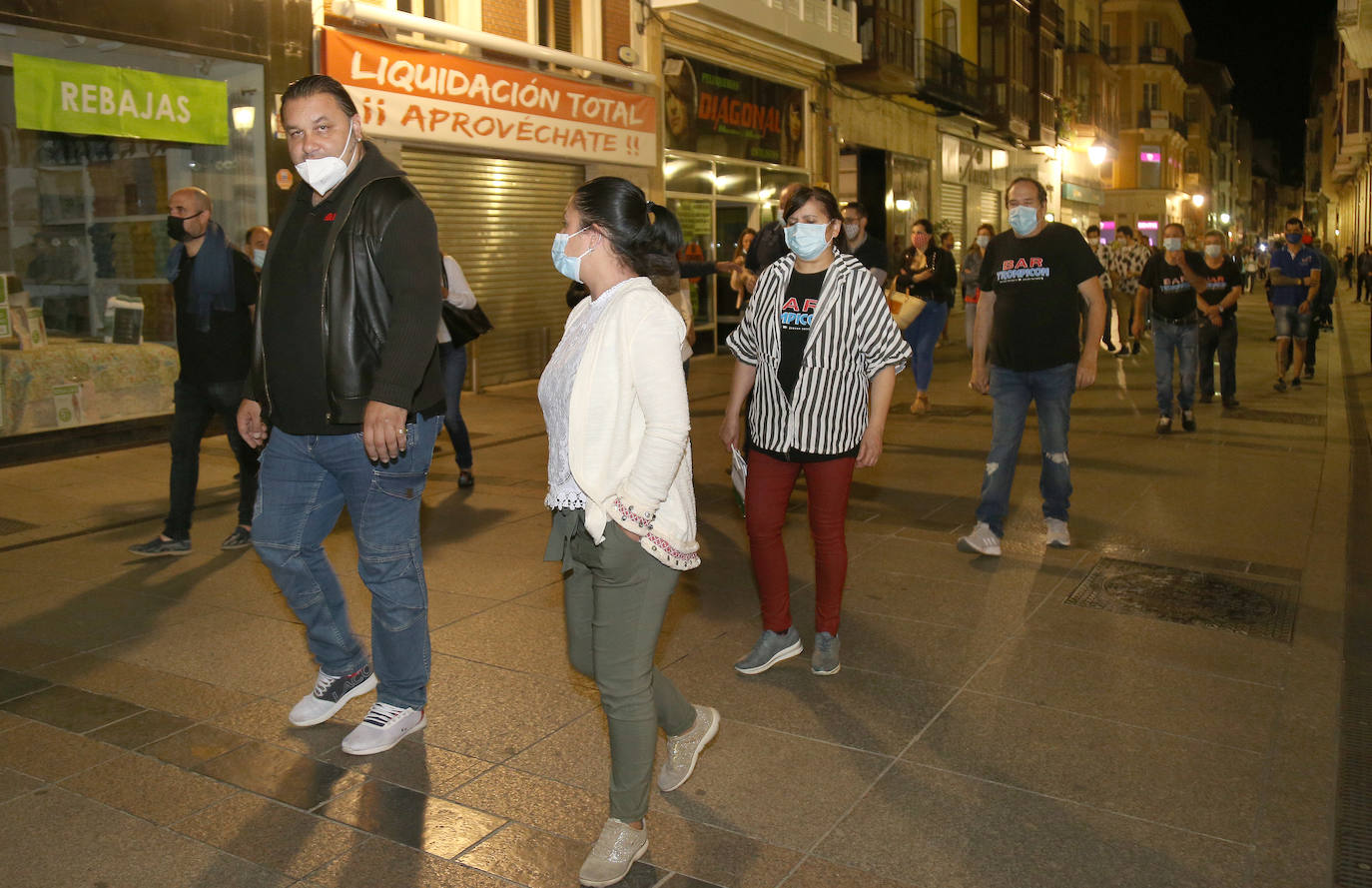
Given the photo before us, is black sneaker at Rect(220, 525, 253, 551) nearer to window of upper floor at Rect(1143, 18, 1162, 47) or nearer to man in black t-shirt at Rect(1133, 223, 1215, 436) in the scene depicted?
man in black t-shirt at Rect(1133, 223, 1215, 436)

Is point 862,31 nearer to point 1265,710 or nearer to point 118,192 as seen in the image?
point 118,192

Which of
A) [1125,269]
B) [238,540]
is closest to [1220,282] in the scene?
[1125,269]

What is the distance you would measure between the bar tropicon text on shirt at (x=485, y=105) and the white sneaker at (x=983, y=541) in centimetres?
804

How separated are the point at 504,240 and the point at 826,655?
10938 mm

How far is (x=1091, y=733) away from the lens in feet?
13.1

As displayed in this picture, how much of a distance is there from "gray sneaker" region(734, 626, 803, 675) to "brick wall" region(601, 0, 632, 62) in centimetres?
1264

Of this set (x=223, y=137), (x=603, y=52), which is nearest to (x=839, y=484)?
(x=223, y=137)

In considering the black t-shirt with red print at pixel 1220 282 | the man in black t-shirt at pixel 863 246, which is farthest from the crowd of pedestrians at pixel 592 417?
the black t-shirt with red print at pixel 1220 282

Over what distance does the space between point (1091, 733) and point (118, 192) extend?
9569 mm

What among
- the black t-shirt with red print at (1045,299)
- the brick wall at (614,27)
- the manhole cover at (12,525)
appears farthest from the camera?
the brick wall at (614,27)

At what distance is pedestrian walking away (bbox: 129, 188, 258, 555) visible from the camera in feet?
20.9

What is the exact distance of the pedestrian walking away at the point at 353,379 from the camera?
3564 mm

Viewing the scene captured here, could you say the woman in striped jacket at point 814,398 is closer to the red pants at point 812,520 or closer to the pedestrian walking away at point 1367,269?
the red pants at point 812,520

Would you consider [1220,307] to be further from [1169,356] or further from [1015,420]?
[1015,420]
